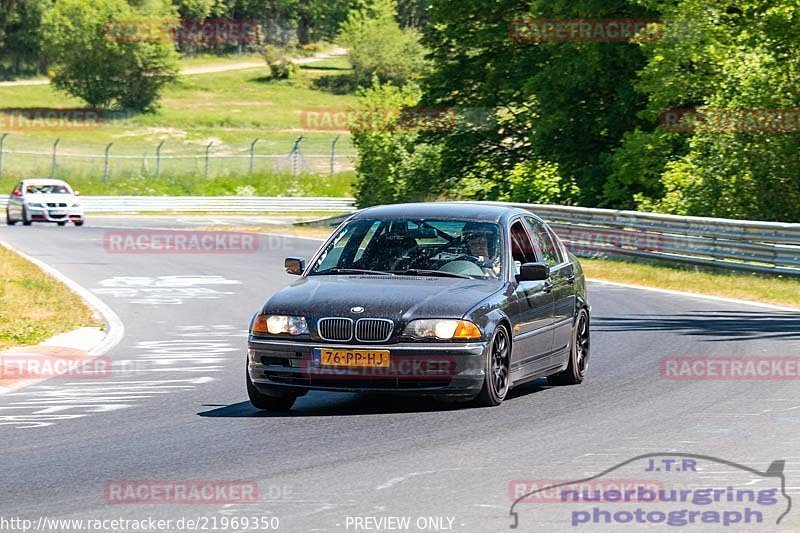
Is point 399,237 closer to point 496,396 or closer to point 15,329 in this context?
point 496,396

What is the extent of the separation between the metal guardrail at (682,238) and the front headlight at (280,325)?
1557 cm

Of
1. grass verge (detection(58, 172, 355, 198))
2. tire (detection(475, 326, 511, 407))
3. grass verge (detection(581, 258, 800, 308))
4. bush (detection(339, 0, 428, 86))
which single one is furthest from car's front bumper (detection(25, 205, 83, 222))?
bush (detection(339, 0, 428, 86))

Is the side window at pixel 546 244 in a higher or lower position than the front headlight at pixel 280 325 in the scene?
higher

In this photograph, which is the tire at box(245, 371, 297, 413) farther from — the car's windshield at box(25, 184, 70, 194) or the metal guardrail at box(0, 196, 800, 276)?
the car's windshield at box(25, 184, 70, 194)

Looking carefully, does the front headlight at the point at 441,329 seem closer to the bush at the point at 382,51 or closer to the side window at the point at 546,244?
the side window at the point at 546,244

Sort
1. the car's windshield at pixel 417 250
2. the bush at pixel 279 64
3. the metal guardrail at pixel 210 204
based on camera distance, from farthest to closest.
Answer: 1. the bush at pixel 279 64
2. the metal guardrail at pixel 210 204
3. the car's windshield at pixel 417 250

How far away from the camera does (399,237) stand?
37.9 ft

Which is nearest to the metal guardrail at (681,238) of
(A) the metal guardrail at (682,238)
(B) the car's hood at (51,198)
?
(A) the metal guardrail at (682,238)

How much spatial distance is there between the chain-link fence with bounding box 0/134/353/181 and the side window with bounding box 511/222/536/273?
50570 millimetres

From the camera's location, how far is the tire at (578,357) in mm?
12398

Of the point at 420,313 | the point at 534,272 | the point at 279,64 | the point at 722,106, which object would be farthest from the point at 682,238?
the point at 279,64

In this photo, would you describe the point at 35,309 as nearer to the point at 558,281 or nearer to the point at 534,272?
the point at 558,281

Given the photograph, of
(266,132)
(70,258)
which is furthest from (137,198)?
(266,132)

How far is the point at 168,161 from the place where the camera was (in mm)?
88438
